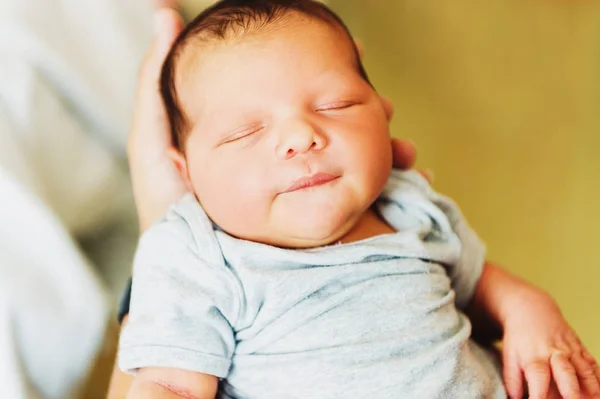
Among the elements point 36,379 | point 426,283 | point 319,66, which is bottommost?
point 36,379

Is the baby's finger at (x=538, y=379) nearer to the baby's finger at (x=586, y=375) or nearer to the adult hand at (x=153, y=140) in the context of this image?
the baby's finger at (x=586, y=375)

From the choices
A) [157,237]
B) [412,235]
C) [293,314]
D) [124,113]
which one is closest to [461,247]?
[412,235]

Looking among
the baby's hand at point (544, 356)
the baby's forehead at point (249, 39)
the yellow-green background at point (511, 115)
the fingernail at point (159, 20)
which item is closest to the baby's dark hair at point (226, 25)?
the baby's forehead at point (249, 39)

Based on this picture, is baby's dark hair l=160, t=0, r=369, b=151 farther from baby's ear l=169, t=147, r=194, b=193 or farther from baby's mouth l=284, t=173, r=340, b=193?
baby's mouth l=284, t=173, r=340, b=193

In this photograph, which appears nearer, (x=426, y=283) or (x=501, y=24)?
(x=426, y=283)

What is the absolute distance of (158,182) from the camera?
909 mm

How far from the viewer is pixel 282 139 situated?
702mm

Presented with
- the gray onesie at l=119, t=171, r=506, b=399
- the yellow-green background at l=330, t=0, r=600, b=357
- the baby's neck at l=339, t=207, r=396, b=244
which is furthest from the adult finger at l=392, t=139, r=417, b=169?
the yellow-green background at l=330, t=0, r=600, b=357

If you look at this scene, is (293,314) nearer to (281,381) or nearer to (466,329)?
(281,381)

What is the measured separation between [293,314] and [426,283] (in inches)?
6.6

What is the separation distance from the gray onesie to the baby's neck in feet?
0.10

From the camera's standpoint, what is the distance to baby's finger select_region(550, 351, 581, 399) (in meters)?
0.73

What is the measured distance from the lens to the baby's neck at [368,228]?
79 cm

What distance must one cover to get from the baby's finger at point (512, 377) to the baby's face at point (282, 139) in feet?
0.84
